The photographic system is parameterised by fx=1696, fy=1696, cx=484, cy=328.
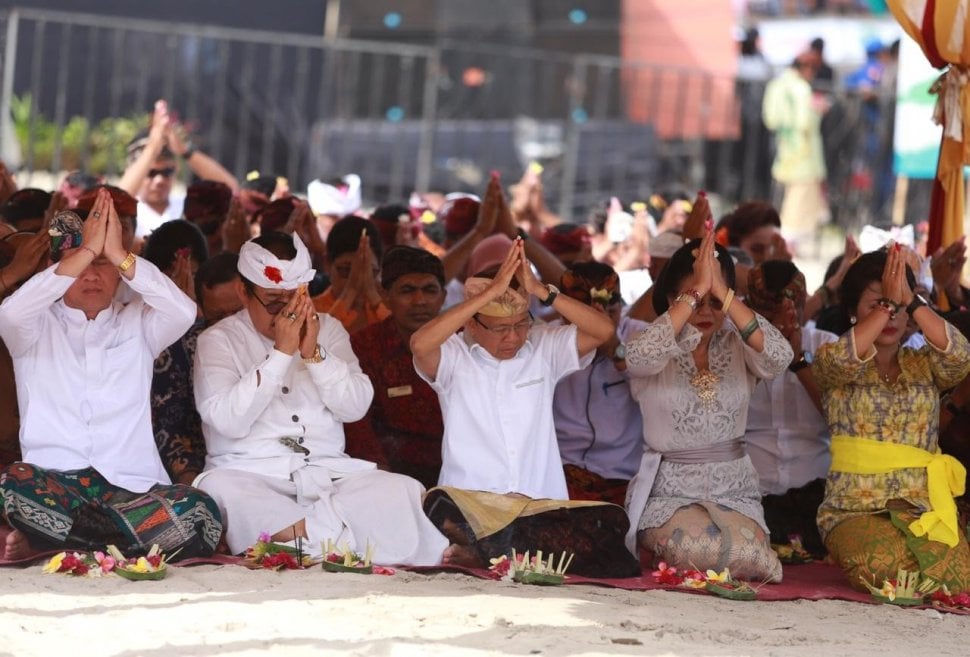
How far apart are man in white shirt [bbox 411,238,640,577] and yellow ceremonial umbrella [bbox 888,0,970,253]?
2012mm

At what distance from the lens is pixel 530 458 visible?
20.9ft

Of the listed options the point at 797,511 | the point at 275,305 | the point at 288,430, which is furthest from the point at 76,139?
the point at 797,511

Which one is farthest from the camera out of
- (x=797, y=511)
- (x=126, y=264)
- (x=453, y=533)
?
(x=797, y=511)

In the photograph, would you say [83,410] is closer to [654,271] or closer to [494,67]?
[654,271]

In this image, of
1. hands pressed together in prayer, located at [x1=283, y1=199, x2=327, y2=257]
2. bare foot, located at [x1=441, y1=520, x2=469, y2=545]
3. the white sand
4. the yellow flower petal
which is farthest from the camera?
hands pressed together in prayer, located at [x1=283, y1=199, x2=327, y2=257]

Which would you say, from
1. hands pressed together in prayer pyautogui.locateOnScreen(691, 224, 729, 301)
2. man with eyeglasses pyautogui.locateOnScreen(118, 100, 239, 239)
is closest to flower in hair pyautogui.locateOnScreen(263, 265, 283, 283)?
hands pressed together in prayer pyautogui.locateOnScreen(691, 224, 729, 301)

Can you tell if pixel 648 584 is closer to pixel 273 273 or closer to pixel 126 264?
pixel 273 273

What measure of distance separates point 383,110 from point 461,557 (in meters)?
7.50

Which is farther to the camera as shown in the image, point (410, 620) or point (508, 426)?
point (508, 426)

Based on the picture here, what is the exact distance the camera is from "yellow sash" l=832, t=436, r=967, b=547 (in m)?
6.22

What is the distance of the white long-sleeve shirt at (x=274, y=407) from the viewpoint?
20.2 ft

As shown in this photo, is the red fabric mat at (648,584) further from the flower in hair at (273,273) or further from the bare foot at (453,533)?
the flower in hair at (273,273)

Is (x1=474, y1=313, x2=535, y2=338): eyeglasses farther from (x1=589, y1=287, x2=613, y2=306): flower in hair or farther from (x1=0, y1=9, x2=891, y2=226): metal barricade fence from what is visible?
(x1=0, y1=9, x2=891, y2=226): metal barricade fence

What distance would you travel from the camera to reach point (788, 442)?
7.10 meters
